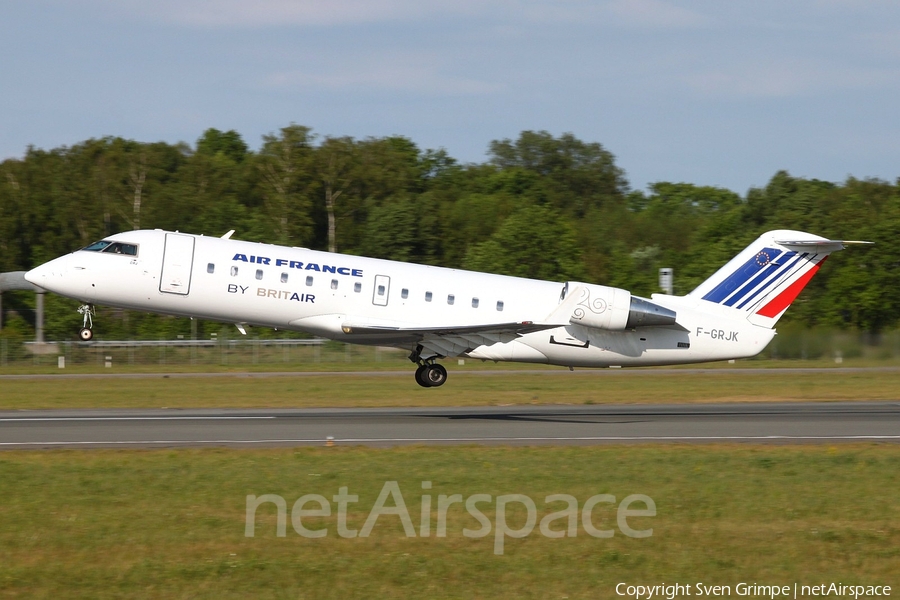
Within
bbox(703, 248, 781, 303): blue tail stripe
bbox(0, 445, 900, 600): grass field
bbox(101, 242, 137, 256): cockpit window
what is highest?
bbox(703, 248, 781, 303): blue tail stripe

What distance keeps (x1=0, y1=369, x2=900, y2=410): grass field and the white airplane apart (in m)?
4.82

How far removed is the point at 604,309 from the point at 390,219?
49753mm

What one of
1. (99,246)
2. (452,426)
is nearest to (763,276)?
(452,426)

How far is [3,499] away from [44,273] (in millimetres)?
11980

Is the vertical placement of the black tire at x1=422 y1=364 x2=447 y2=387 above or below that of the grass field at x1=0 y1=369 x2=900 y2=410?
above

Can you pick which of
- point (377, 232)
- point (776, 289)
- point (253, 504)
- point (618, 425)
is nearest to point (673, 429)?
point (618, 425)

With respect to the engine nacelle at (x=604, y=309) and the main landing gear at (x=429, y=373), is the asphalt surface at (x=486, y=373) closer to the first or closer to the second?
the main landing gear at (x=429, y=373)

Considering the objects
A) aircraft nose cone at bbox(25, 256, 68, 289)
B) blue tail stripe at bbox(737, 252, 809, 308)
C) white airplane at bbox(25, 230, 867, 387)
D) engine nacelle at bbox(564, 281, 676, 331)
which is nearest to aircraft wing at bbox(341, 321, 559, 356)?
white airplane at bbox(25, 230, 867, 387)

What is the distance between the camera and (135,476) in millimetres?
15367

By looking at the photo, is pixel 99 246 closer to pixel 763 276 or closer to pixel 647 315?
pixel 647 315

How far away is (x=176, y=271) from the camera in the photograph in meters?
24.3

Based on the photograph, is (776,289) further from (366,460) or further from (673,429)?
(366,460)

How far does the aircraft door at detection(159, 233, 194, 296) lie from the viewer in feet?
79.7

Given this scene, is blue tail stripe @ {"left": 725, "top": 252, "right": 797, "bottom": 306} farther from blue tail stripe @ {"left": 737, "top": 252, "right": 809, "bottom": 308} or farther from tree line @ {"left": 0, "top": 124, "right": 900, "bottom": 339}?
tree line @ {"left": 0, "top": 124, "right": 900, "bottom": 339}
